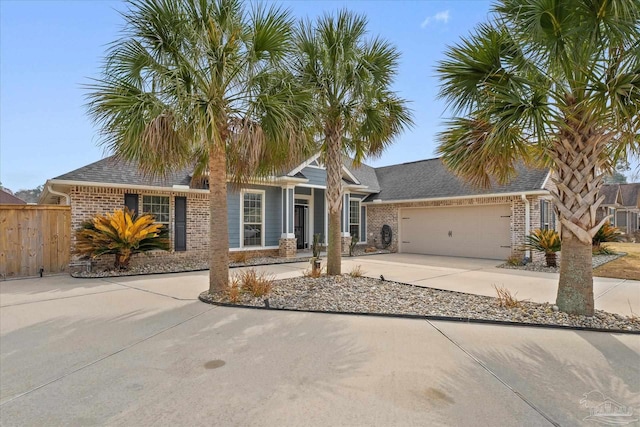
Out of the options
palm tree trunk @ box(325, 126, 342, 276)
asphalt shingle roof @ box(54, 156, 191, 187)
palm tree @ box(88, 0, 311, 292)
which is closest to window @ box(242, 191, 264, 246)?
asphalt shingle roof @ box(54, 156, 191, 187)

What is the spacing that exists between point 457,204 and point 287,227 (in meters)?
7.48

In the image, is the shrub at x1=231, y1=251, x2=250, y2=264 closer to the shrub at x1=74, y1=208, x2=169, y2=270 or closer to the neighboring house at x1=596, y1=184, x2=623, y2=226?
the shrub at x1=74, y1=208, x2=169, y2=270

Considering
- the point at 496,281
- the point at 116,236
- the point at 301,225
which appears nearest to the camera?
the point at 496,281

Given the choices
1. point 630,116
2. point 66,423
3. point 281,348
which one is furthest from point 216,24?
point 630,116

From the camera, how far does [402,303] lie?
6.00 meters

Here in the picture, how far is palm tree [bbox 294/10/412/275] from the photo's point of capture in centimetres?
727

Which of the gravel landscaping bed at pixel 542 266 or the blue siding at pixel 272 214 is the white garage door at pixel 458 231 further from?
the blue siding at pixel 272 214

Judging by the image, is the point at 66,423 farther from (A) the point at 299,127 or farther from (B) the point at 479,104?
(B) the point at 479,104

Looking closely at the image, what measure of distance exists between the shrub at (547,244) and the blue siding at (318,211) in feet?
27.6

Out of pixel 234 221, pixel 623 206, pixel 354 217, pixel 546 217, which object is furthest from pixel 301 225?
pixel 623 206

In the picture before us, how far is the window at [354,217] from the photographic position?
17.1 m

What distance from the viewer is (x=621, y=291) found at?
7.02m

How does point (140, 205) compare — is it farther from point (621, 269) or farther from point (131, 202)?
point (621, 269)

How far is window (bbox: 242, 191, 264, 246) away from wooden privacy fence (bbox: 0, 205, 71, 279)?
17.8 ft
